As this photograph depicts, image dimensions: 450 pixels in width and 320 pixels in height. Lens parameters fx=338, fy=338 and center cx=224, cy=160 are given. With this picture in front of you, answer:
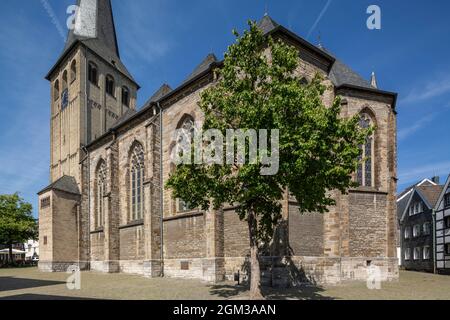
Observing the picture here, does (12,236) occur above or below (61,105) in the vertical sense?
below

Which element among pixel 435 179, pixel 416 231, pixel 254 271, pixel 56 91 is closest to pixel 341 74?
pixel 254 271

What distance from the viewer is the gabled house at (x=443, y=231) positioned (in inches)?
1150

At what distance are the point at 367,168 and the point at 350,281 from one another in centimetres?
622

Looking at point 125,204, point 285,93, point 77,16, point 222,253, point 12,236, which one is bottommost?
point 12,236

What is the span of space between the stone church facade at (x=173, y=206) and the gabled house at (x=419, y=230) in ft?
59.3

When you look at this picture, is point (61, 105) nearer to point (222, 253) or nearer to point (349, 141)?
point (222, 253)

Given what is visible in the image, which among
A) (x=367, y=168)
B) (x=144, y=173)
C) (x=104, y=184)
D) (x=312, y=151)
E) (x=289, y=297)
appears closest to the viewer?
(x=312, y=151)

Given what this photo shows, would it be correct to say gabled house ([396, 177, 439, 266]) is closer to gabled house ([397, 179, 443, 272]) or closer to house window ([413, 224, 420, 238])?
gabled house ([397, 179, 443, 272])

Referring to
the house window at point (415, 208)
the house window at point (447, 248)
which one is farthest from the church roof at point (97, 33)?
the house window at point (447, 248)

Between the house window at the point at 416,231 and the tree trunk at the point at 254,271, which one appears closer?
the tree trunk at the point at 254,271

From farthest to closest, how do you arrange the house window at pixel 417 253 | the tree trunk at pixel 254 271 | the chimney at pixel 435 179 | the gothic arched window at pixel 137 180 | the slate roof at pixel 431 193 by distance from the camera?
the chimney at pixel 435 179, the house window at pixel 417 253, the slate roof at pixel 431 193, the gothic arched window at pixel 137 180, the tree trunk at pixel 254 271

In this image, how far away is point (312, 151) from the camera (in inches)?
383

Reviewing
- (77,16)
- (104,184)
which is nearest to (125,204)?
(104,184)

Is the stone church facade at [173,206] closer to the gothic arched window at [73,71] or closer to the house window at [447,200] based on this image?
the gothic arched window at [73,71]
